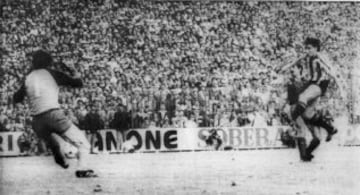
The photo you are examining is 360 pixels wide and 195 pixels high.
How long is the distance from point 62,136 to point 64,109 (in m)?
0.23

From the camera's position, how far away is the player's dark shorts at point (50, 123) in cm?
484

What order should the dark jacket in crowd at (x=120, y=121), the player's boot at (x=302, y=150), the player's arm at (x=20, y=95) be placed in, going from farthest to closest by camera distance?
the player's boot at (x=302, y=150), the dark jacket in crowd at (x=120, y=121), the player's arm at (x=20, y=95)

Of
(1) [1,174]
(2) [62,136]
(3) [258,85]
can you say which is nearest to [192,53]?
(3) [258,85]

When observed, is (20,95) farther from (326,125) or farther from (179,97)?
(326,125)

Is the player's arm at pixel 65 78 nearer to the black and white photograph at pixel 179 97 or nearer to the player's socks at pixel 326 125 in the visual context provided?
the black and white photograph at pixel 179 97

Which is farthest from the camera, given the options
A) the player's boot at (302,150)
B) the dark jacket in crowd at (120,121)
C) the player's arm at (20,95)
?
the player's boot at (302,150)

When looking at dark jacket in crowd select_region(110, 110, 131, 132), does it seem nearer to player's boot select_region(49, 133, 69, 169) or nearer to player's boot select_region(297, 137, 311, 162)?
player's boot select_region(49, 133, 69, 169)

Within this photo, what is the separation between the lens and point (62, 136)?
192 inches

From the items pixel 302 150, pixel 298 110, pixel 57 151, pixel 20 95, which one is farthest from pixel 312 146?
pixel 20 95

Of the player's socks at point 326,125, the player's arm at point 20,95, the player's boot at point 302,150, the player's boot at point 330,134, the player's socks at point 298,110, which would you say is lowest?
the player's boot at point 302,150

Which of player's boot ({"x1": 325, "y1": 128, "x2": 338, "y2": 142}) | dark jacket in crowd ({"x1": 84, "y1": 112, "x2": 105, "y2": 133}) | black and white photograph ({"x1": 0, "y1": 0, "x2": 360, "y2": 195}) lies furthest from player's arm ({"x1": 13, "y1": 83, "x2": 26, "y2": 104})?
player's boot ({"x1": 325, "y1": 128, "x2": 338, "y2": 142})

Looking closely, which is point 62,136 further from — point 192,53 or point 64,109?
point 192,53

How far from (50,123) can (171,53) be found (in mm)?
1190

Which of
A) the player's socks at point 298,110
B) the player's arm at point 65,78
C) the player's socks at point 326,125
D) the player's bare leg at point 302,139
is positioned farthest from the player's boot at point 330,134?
the player's arm at point 65,78
